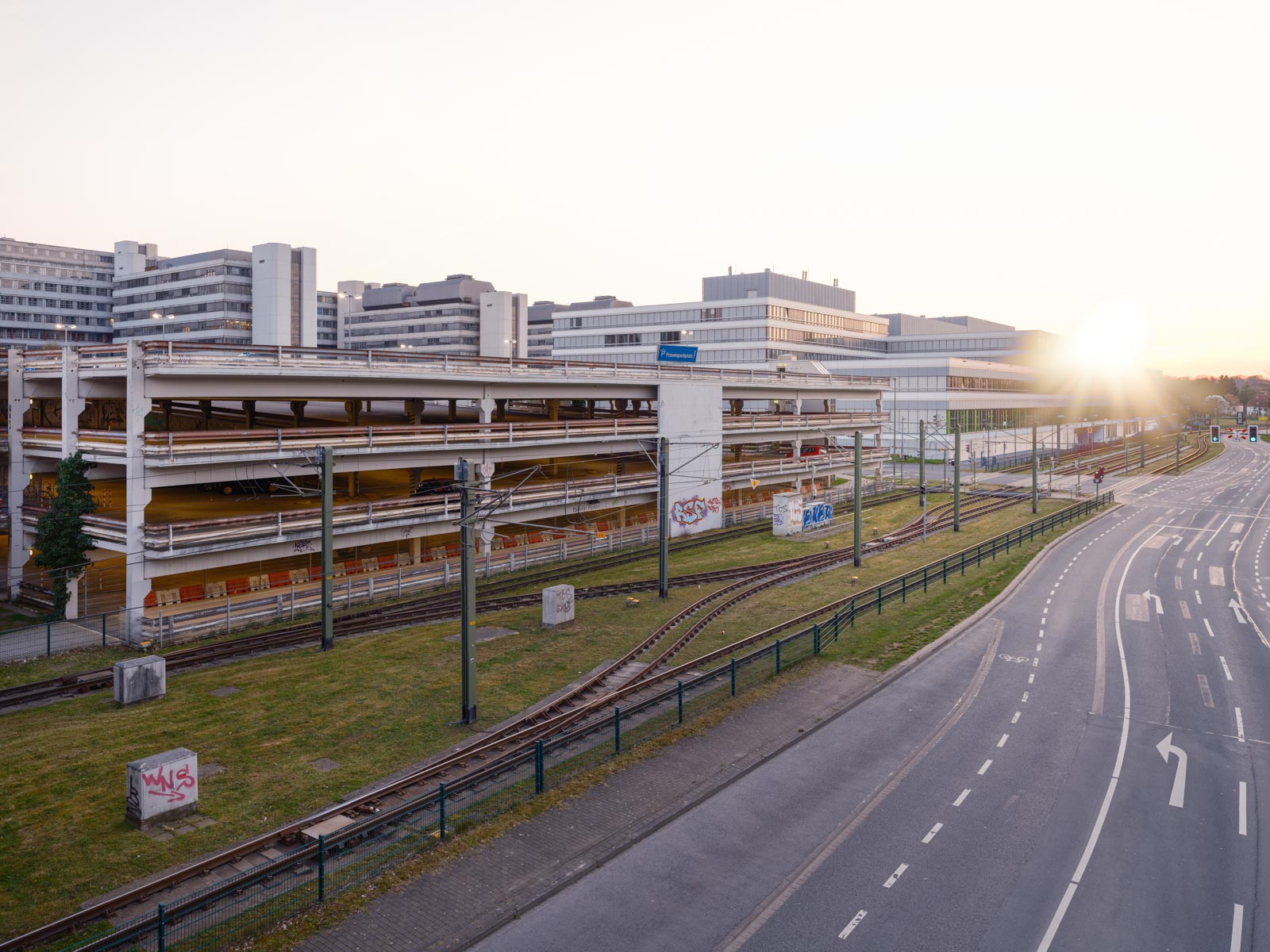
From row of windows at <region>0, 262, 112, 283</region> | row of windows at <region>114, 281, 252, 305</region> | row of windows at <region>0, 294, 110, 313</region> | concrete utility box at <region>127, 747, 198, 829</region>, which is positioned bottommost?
concrete utility box at <region>127, 747, 198, 829</region>

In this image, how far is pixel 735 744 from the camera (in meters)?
22.5

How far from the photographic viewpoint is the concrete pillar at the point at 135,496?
107 ft

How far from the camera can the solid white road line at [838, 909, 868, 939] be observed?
1457 centimetres

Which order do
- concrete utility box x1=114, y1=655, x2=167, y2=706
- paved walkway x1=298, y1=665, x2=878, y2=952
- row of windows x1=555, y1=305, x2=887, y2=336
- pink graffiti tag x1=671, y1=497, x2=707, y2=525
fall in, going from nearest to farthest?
paved walkway x1=298, y1=665, x2=878, y2=952, concrete utility box x1=114, y1=655, x2=167, y2=706, pink graffiti tag x1=671, y1=497, x2=707, y2=525, row of windows x1=555, y1=305, x2=887, y2=336

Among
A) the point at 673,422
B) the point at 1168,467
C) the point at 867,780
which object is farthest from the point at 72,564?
the point at 1168,467

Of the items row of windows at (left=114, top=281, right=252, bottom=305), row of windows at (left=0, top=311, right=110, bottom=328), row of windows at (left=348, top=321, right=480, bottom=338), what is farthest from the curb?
row of windows at (left=0, top=311, right=110, bottom=328)

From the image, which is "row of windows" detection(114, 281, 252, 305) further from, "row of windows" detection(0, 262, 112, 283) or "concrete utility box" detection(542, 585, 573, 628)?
"concrete utility box" detection(542, 585, 573, 628)

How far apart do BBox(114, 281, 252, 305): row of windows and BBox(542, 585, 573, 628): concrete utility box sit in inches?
4181

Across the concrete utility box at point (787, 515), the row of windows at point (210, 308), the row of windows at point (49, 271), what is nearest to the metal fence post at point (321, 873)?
the concrete utility box at point (787, 515)

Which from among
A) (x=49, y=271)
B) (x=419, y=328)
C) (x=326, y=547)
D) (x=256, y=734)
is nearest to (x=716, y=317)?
(x=419, y=328)

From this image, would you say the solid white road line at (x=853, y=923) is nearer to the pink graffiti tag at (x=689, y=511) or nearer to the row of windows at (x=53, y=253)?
the pink graffiti tag at (x=689, y=511)

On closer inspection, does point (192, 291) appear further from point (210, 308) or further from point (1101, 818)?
point (1101, 818)

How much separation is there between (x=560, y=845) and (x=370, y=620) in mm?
20437

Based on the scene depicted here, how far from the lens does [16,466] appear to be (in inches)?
1570
